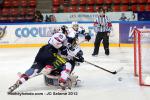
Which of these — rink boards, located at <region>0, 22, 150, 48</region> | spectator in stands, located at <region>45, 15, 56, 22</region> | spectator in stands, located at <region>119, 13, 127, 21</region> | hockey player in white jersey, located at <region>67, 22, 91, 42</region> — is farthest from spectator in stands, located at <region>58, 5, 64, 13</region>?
hockey player in white jersey, located at <region>67, 22, 91, 42</region>

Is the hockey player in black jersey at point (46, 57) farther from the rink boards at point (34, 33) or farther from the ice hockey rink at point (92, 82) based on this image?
the rink boards at point (34, 33)

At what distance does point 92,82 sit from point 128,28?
238 inches

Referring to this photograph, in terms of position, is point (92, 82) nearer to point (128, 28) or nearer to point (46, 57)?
point (46, 57)

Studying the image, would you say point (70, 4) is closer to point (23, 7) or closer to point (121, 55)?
point (23, 7)

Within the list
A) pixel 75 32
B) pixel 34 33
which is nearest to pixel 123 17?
pixel 34 33

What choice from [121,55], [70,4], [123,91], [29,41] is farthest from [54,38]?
[70,4]

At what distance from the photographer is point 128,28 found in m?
13.1

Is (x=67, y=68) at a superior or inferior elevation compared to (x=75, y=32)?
inferior

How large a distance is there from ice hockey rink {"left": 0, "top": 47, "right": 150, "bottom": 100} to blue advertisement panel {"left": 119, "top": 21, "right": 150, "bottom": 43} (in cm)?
181

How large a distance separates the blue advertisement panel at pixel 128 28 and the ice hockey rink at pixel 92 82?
71.4 inches

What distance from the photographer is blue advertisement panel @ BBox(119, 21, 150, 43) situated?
1297 centimetres

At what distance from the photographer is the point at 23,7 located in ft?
56.6

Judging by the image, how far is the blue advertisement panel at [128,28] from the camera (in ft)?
42.5

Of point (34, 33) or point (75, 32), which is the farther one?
point (34, 33)
